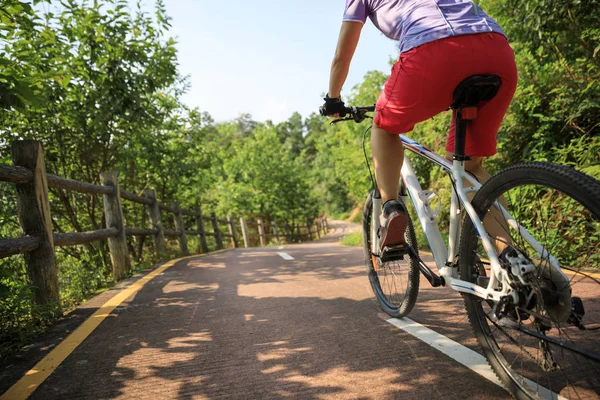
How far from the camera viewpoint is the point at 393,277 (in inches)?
117

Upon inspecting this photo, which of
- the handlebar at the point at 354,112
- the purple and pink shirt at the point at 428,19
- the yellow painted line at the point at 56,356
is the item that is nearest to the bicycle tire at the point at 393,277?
the handlebar at the point at 354,112

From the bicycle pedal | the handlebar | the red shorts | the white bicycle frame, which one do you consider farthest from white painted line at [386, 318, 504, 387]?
the handlebar

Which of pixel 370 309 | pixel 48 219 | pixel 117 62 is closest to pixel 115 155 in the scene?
pixel 117 62

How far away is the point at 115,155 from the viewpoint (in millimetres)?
7156

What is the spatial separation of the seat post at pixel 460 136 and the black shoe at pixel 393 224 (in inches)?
16.5

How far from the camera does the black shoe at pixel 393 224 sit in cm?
207

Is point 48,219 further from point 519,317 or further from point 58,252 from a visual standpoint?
point 58,252

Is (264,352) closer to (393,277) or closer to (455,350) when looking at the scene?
(455,350)

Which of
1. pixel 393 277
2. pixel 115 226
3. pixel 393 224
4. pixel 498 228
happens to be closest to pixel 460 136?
pixel 498 228

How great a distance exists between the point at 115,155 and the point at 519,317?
23.6 ft

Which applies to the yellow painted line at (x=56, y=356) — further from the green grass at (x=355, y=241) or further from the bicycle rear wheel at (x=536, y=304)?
the green grass at (x=355, y=241)

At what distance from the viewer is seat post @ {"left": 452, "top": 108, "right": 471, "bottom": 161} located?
181 cm

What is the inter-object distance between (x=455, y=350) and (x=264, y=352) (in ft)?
3.42

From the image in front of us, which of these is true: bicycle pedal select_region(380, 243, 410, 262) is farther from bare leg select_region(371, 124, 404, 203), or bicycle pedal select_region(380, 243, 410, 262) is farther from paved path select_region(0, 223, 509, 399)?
paved path select_region(0, 223, 509, 399)
